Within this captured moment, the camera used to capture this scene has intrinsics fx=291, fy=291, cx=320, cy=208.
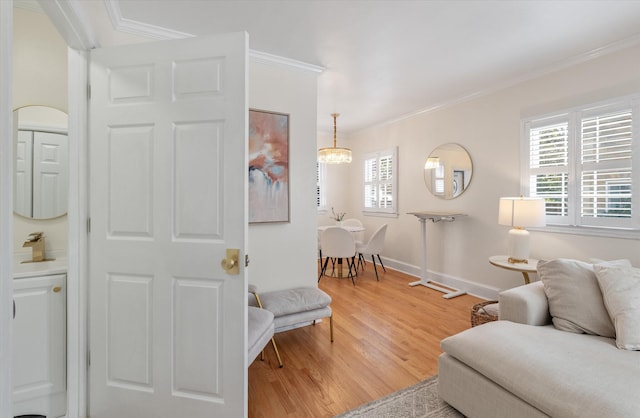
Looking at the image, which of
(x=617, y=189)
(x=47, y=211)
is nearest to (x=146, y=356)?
(x=47, y=211)

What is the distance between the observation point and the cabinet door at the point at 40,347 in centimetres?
160

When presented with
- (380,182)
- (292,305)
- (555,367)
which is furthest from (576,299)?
(380,182)

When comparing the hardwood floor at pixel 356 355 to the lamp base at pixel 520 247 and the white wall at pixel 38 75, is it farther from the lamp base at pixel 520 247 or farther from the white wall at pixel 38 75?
the white wall at pixel 38 75

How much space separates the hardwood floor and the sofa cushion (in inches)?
25.4

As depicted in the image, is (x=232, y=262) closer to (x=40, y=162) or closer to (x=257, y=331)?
(x=257, y=331)

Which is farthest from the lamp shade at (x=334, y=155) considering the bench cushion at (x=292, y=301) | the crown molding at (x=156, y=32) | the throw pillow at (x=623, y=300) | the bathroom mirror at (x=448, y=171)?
the throw pillow at (x=623, y=300)

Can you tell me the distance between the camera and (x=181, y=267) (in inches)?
62.9

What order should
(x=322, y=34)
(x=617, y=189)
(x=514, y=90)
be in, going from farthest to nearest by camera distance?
1. (x=514, y=90)
2. (x=617, y=189)
3. (x=322, y=34)

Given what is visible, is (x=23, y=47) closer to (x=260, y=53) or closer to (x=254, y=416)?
(x=260, y=53)

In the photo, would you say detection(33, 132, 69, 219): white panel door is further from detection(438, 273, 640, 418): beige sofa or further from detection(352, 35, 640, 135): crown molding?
detection(352, 35, 640, 135): crown molding

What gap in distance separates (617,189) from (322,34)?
9.73 ft

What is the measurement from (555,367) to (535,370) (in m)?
0.09

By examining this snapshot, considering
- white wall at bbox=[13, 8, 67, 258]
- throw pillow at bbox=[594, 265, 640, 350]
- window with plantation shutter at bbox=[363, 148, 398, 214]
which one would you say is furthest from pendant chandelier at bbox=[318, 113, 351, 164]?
throw pillow at bbox=[594, 265, 640, 350]

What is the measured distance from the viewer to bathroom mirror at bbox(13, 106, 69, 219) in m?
1.89
